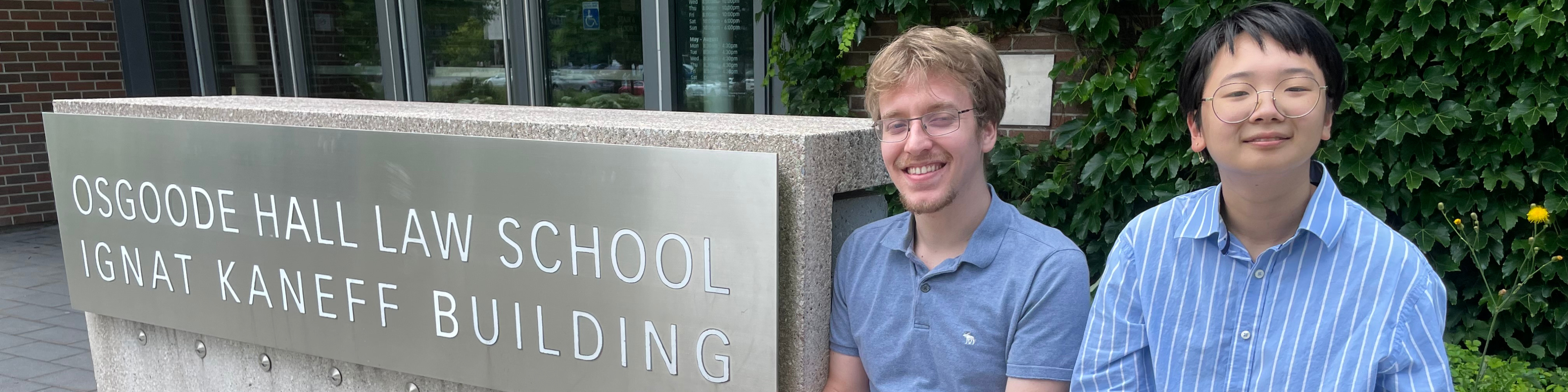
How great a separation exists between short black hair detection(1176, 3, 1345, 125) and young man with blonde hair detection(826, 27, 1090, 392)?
0.34m

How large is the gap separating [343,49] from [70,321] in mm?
2881

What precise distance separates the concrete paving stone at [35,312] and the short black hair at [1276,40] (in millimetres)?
5826

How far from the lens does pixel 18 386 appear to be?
163 inches

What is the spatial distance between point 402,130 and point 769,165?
1.03 meters

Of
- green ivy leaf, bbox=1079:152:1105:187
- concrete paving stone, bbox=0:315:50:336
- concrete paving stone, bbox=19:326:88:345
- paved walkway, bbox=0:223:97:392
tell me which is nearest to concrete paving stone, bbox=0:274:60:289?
paved walkway, bbox=0:223:97:392

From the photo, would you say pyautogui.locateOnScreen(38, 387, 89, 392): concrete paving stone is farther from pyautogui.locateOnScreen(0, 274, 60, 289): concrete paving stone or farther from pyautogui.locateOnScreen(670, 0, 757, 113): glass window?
pyautogui.locateOnScreen(670, 0, 757, 113): glass window

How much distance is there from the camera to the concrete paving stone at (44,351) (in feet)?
14.9

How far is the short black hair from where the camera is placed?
1187 mm

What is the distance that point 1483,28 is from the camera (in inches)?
109

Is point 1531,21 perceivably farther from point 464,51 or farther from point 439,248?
point 464,51

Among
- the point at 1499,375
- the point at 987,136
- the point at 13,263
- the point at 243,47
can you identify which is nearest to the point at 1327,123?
the point at 987,136

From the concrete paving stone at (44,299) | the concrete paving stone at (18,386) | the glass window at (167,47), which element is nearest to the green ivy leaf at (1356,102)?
the concrete paving stone at (18,386)

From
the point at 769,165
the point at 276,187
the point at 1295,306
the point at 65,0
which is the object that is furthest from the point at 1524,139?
the point at 65,0

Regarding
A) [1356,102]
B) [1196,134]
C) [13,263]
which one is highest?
[1196,134]
